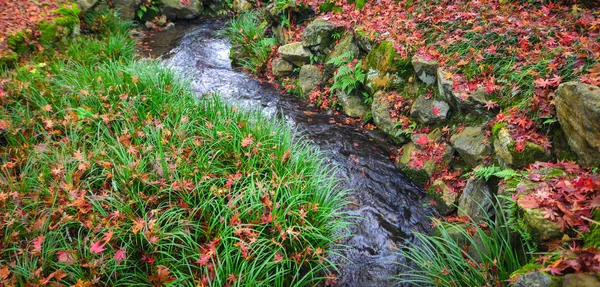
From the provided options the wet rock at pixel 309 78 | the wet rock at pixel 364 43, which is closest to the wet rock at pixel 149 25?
the wet rock at pixel 309 78

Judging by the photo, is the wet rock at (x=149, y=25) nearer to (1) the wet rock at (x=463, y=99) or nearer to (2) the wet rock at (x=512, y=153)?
(1) the wet rock at (x=463, y=99)

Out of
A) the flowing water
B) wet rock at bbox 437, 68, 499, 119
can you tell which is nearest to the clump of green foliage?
the flowing water

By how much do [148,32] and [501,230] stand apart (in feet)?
38.6

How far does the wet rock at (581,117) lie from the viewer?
2621 millimetres

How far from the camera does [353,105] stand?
20.0ft

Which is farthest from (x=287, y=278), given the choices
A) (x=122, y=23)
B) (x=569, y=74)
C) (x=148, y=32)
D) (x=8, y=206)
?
(x=148, y=32)

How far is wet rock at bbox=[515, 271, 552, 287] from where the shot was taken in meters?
2.06

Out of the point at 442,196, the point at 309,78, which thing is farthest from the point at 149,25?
the point at 442,196

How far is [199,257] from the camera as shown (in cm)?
278

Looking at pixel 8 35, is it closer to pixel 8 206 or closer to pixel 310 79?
pixel 8 206

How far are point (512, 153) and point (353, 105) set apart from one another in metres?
3.18

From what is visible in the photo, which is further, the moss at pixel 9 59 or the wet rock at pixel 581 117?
the moss at pixel 9 59

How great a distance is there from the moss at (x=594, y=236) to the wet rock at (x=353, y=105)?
13.3 ft

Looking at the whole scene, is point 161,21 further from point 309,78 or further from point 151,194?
point 151,194
